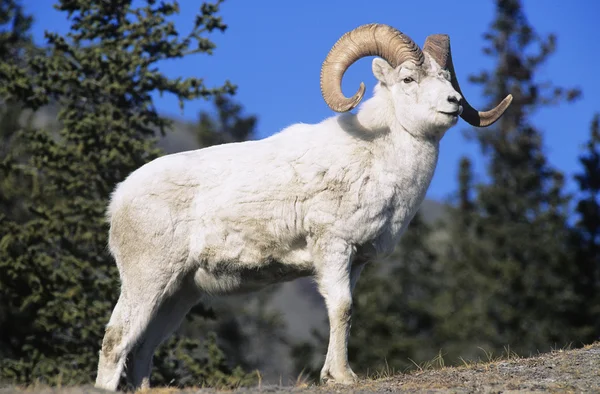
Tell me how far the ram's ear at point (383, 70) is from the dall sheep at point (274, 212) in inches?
7.3

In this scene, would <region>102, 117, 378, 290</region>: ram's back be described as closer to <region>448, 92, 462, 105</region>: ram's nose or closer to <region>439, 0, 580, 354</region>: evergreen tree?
<region>448, 92, 462, 105</region>: ram's nose

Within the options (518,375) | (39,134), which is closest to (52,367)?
(39,134)

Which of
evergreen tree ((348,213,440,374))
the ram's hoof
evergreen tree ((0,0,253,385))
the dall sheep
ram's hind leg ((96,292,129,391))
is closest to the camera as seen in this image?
the ram's hoof

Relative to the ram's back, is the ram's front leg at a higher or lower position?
lower

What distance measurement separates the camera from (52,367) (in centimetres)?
1825

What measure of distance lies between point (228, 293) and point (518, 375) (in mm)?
3550

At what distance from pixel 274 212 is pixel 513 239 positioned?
2961 centimetres

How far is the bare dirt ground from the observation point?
9.05m

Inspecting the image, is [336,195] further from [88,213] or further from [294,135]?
[88,213]

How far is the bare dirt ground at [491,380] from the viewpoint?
9.05 meters

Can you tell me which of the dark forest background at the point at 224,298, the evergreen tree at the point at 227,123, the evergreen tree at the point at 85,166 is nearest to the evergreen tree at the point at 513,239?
the dark forest background at the point at 224,298

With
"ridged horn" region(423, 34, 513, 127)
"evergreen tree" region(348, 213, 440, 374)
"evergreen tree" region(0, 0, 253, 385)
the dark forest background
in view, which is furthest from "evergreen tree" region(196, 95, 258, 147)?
"ridged horn" region(423, 34, 513, 127)

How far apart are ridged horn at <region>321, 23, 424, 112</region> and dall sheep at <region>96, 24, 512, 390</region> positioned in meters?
0.04

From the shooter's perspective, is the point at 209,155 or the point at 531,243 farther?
the point at 531,243
